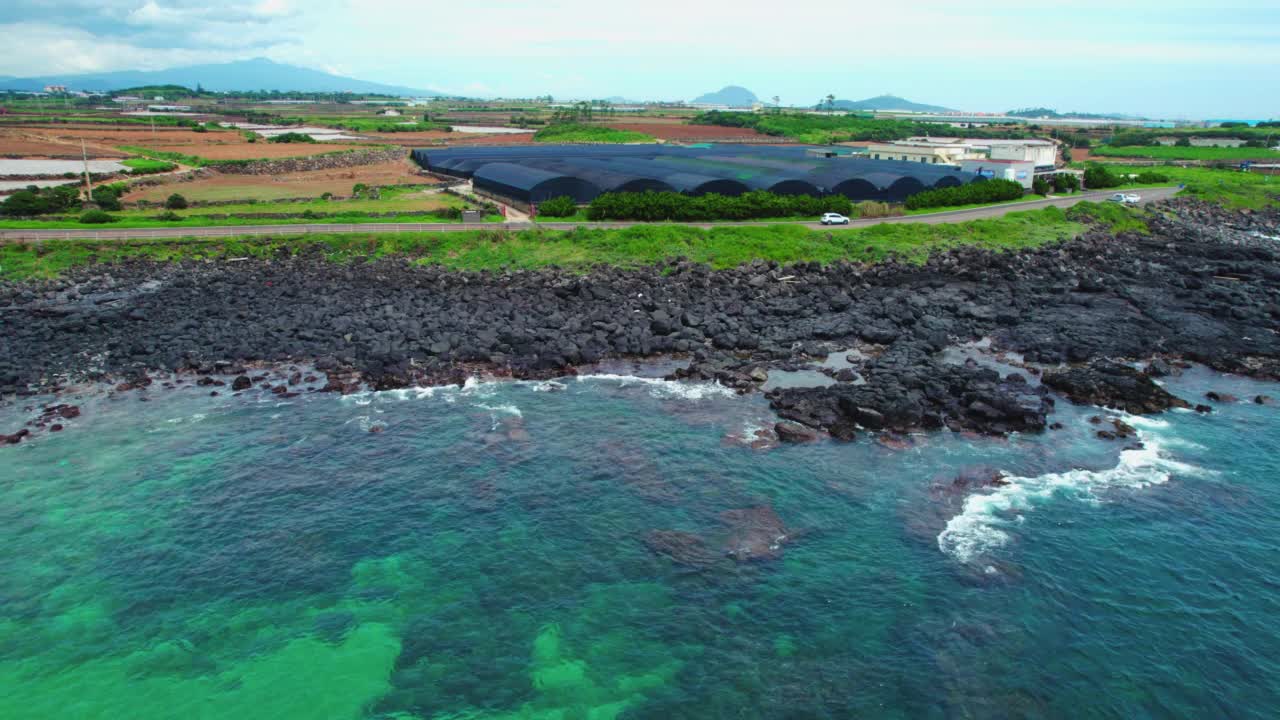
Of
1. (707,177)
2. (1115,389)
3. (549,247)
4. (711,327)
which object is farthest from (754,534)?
(707,177)

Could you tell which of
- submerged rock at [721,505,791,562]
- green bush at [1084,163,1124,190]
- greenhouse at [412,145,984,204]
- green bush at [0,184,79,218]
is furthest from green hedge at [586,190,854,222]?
green bush at [0,184,79,218]

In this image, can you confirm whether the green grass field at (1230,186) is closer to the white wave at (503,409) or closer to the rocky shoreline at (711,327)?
the rocky shoreline at (711,327)

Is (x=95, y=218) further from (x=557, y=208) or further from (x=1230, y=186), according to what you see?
(x=1230, y=186)

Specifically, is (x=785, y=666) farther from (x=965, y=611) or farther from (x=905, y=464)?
(x=905, y=464)

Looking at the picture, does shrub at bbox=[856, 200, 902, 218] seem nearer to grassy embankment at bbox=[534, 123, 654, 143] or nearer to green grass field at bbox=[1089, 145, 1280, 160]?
grassy embankment at bbox=[534, 123, 654, 143]

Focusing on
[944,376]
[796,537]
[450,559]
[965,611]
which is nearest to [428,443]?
[450,559]

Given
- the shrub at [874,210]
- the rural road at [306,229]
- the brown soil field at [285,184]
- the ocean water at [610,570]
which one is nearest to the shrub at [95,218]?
the rural road at [306,229]
